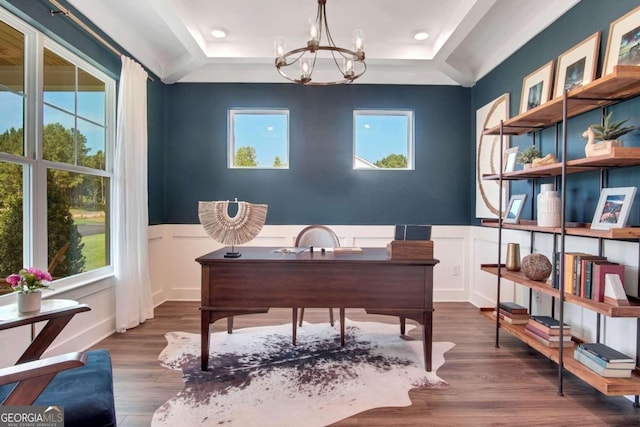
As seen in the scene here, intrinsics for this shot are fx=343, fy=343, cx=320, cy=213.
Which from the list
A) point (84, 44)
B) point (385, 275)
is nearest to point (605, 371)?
point (385, 275)

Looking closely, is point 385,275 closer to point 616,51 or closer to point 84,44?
point 616,51

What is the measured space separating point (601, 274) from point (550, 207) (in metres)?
0.56

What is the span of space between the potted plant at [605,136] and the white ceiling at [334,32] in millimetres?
1165

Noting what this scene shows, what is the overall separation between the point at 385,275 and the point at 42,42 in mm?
2826

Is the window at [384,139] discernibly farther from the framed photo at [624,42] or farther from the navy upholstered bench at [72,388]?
the navy upholstered bench at [72,388]

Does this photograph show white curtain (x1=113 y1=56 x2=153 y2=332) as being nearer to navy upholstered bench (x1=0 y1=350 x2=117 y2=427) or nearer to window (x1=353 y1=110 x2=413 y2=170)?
navy upholstered bench (x1=0 y1=350 x2=117 y2=427)

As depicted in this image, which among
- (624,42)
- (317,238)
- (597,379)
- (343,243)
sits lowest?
(597,379)

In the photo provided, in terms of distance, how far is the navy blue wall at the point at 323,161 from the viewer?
13.6 ft

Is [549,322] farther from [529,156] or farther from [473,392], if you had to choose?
[529,156]

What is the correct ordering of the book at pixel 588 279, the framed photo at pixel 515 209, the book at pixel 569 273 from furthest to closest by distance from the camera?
the framed photo at pixel 515 209 < the book at pixel 569 273 < the book at pixel 588 279

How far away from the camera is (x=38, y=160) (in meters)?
2.35

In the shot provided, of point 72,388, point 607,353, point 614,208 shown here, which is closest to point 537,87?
point 614,208

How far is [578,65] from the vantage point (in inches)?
93.0

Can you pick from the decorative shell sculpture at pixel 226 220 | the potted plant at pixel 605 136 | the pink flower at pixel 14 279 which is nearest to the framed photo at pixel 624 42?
the potted plant at pixel 605 136
